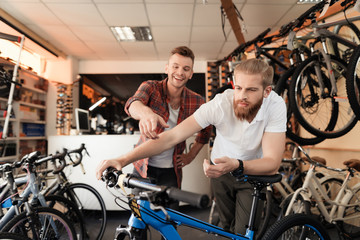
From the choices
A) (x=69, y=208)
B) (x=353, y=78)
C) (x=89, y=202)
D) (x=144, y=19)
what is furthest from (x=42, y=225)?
(x=144, y=19)

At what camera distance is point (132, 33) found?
472 centimetres

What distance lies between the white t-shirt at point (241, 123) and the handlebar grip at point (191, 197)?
0.58 metres

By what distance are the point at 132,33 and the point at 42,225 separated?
12.5 ft

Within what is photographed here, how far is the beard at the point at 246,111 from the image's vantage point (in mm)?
1159

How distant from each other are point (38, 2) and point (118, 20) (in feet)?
3.81

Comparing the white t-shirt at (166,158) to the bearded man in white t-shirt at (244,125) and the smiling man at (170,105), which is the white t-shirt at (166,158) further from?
the bearded man in white t-shirt at (244,125)

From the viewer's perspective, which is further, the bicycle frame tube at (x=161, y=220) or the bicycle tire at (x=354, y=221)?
the bicycle tire at (x=354, y=221)

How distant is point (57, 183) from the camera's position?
247cm

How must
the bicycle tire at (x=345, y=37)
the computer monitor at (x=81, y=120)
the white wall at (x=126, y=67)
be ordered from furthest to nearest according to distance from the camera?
the white wall at (x=126, y=67), the computer monitor at (x=81, y=120), the bicycle tire at (x=345, y=37)

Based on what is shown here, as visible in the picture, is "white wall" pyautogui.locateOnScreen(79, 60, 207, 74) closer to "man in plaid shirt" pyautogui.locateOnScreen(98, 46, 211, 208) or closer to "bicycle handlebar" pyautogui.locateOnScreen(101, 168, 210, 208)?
"man in plaid shirt" pyautogui.locateOnScreen(98, 46, 211, 208)

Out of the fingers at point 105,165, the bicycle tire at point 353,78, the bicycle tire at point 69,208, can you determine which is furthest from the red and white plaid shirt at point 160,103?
the bicycle tire at point 353,78

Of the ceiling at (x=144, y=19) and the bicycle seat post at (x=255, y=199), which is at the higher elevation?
the ceiling at (x=144, y=19)

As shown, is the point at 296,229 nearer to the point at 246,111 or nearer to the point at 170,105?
the point at 246,111

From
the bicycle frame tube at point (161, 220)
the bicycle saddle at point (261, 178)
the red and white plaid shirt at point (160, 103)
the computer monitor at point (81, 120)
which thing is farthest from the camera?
the computer monitor at point (81, 120)
